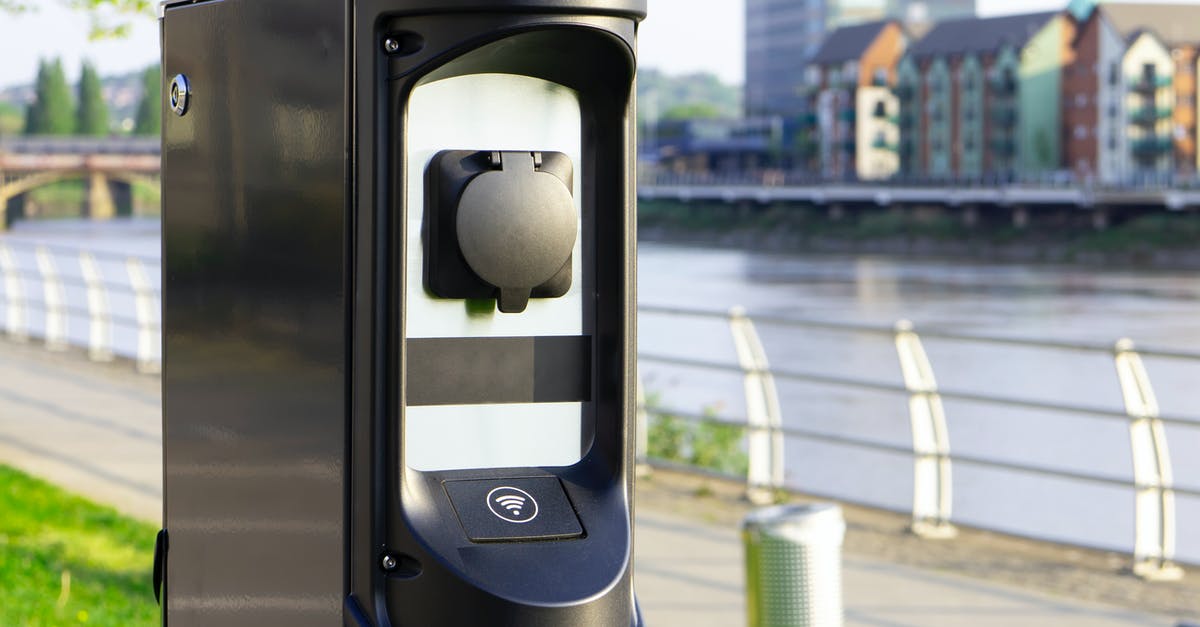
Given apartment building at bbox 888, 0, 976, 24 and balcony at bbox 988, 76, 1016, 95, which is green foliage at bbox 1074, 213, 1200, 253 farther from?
apartment building at bbox 888, 0, 976, 24

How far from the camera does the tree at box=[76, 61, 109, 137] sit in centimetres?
8888

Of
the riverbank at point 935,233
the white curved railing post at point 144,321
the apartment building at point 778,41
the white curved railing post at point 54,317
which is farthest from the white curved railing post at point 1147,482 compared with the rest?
the apartment building at point 778,41

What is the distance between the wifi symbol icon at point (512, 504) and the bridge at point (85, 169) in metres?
Answer: 44.0

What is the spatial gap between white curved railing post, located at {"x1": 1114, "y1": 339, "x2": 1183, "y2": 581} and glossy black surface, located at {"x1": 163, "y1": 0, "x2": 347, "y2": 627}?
14.7 ft

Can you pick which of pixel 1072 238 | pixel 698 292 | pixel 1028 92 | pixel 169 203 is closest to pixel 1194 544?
pixel 169 203

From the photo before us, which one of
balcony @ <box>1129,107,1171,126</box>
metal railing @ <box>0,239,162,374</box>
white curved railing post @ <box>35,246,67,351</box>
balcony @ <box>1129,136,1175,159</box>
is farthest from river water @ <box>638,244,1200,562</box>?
balcony @ <box>1129,107,1171,126</box>

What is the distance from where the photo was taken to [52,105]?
89188 mm

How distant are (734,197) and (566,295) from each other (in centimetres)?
7535

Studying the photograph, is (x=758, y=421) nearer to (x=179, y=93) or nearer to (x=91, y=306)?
(x=179, y=93)

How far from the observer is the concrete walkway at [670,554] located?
5125 millimetres

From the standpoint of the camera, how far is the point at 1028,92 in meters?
79.4

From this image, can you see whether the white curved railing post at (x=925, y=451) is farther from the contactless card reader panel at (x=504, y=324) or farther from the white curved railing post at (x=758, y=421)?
the contactless card reader panel at (x=504, y=324)

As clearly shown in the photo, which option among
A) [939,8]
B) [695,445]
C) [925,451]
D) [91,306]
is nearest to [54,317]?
[91,306]

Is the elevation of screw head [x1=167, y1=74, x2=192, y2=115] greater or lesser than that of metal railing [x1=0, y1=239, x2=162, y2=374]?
greater
